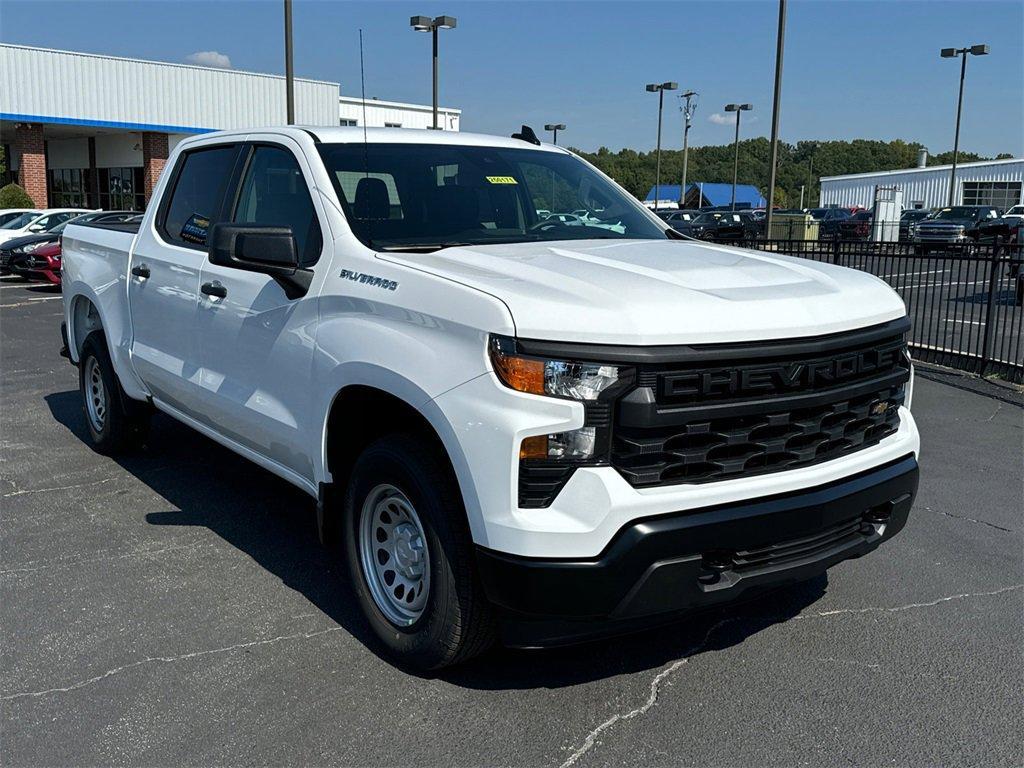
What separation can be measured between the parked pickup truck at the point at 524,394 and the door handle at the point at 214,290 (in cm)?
3

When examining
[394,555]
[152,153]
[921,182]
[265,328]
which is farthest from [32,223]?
[921,182]

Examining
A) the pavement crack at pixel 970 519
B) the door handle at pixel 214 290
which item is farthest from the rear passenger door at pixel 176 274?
the pavement crack at pixel 970 519

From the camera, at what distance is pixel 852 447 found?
354 cm

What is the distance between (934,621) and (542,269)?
2316 millimetres

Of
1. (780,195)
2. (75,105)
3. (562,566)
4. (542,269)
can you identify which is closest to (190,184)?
(542,269)

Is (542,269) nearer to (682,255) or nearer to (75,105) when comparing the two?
(682,255)

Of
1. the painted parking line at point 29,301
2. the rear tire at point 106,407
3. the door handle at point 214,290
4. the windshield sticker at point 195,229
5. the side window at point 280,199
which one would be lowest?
the painted parking line at point 29,301

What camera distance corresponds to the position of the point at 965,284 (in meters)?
10.7

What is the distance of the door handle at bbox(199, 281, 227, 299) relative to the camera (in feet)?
15.0

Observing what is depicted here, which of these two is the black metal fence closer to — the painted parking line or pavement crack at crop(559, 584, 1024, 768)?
pavement crack at crop(559, 584, 1024, 768)

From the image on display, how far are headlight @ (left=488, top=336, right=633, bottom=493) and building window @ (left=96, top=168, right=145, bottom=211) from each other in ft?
123

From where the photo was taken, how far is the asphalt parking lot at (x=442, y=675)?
3.20 meters

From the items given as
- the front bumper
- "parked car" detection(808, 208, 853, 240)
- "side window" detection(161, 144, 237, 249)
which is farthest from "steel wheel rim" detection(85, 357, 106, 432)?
"parked car" detection(808, 208, 853, 240)

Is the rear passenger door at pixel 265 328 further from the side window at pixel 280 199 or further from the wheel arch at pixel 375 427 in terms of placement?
the wheel arch at pixel 375 427
